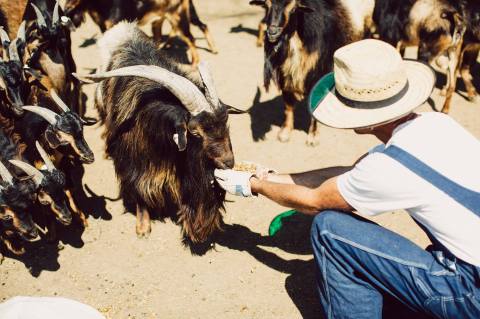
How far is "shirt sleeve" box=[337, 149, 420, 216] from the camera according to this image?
259 centimetres

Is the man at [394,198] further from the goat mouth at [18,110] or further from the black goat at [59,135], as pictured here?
the goat mouth at [18,110]

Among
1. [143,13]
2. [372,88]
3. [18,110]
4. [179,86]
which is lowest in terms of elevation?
[143,13]

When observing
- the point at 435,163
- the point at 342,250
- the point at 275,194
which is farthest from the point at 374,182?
the point at 275,194

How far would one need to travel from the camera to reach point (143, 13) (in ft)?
23.9

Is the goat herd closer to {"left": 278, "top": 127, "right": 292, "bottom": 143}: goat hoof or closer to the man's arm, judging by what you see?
{"left": 278, "top": 127, "right": 292, "bottom": 143}: goat hoof

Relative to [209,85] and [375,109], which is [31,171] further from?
[375,109]

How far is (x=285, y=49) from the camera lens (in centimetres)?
546

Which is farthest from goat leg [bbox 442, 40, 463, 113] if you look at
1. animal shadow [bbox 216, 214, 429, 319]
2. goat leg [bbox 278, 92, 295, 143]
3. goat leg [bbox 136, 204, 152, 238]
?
goat leg [bbox 136, 204, 152, 238]

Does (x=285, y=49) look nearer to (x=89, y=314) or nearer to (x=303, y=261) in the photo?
(x=303, y=261)

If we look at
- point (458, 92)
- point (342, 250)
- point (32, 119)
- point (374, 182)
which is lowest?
point (458, 92)

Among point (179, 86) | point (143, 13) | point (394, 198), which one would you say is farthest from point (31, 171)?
point (143, 13)

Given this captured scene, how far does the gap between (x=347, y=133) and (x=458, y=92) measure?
2009 millimetres

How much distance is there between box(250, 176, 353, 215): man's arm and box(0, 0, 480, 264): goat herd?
17.9 inches

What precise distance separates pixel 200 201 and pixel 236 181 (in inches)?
27.8
